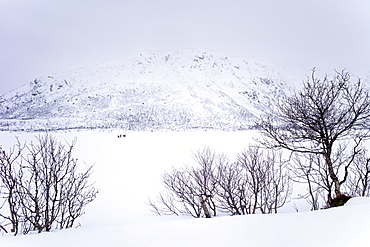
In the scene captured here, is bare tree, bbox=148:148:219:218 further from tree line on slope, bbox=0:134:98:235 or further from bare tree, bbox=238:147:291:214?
tree line on slope, bbox=0:134:98:235

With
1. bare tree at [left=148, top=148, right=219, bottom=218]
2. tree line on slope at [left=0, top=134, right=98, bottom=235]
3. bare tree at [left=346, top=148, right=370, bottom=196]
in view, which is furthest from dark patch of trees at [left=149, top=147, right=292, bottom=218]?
tree line on slope at [left=0, top=134, right=98, bottom=235]

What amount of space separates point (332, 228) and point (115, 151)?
2307 cm

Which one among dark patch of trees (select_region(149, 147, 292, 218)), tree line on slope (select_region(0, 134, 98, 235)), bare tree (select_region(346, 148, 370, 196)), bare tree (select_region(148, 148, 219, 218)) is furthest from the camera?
bare tree (select_region(148, 148, 219, 218))

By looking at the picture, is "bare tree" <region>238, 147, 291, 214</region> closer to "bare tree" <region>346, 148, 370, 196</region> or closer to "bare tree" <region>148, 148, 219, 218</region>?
"bare tree" <region>148, 148, 219, 218</region>

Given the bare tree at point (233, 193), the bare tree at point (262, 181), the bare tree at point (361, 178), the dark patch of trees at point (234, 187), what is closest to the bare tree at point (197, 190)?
the dark patch of trees at point (234, 187)

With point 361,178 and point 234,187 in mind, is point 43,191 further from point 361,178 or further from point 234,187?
point 361,178

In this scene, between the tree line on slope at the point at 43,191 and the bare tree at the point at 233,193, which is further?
the bare tree at the point at 233,193

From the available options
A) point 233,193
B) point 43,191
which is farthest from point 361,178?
point 43,191

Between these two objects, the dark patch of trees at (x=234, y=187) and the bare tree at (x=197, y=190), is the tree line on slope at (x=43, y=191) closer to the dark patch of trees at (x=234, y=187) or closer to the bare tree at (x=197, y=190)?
the bare tree at (x=197, y=190)

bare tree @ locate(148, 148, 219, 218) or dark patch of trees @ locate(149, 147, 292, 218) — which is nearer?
dark patch of trees @ locate(149, 147, 292, 218)

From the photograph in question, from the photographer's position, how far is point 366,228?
2.43 meters

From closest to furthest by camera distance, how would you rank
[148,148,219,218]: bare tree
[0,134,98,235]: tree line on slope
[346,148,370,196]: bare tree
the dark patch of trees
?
[0,134,98,235]: tree line on slope, [346,148,370,196]: bare tree, the dark patch of trees, [148,148,219,218]: bare tree

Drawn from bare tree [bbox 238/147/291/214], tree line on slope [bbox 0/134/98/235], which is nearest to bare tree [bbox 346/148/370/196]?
bare tree [bbox 238/147/291/214]

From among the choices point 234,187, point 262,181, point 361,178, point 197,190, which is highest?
point 262,181
